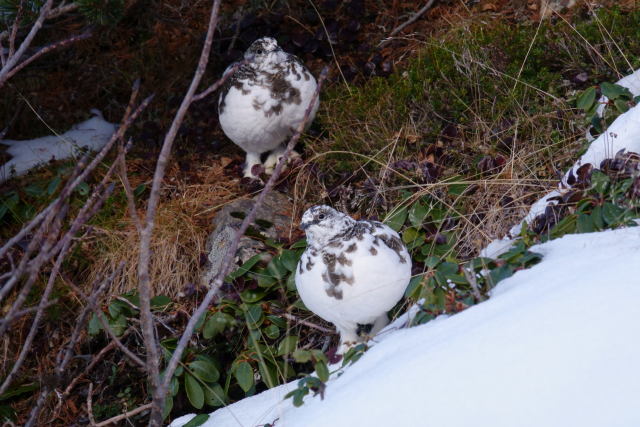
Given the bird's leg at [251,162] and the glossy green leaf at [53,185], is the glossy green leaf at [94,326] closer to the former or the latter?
the glossy green leaf at [53,185]

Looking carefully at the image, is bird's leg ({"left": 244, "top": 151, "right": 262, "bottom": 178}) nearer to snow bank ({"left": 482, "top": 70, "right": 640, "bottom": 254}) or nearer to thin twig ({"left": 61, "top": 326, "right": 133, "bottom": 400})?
thin twig ({"left": 61, "top": 326, "right": 133, "bottom": 400})

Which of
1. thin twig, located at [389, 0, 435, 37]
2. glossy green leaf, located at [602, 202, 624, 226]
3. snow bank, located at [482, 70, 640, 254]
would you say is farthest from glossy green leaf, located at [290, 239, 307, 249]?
thin twig, located at [389, 0, 435, 37]


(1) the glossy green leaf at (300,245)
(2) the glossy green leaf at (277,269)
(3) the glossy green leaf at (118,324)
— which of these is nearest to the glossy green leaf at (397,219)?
(1) the glossy green leaf at (300,245)

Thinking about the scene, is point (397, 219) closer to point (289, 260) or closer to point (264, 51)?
point (289, 260)

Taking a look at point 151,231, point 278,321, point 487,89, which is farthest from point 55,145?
point 151,231

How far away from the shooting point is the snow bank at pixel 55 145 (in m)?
4.39

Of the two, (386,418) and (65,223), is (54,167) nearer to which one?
(65,223)

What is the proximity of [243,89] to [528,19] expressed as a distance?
1.58m

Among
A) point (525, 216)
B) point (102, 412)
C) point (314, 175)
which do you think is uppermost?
point (525, 216)

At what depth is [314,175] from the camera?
12.6 feet

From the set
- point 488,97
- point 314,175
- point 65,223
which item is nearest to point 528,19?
point 488,97

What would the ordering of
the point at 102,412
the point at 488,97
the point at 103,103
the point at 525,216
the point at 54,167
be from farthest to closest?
the point at 103,103 → the point at 54,167 → the point at 488,97 → the point at 102,412 → the point at 525,216

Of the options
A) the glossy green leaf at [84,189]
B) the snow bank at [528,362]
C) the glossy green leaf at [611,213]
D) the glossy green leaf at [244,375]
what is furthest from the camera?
the glossy green leaf at [84,189]

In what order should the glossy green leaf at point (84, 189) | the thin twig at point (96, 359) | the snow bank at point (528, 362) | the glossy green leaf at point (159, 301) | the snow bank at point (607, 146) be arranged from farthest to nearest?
the glossy green leaf at point (84, 189) → the glossy green leaf at point (159, 301) → the snow bank at point (607, 146) → the thin twig at point (96, 359) → the snow bank at point (528, 362)
